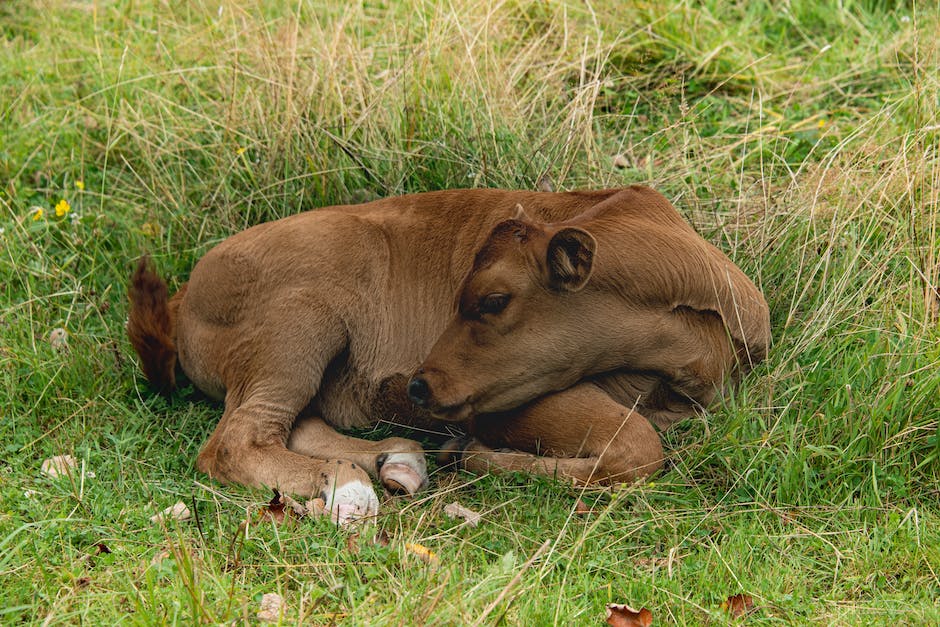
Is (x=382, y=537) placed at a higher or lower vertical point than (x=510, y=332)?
lower

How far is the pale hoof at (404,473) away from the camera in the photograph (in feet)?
15.6

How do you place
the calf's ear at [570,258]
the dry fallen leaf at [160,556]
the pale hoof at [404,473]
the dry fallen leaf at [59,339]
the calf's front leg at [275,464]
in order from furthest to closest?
the dry fallen leaf at [59,339] → the pale hoof at [404,473] → the calf's front leg at [275,464] → the calf's ear at [570,258] → the dry fallen leaf at [160,556]

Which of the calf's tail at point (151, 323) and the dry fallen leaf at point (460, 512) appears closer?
the dry fallen leaf at point (460, 512)

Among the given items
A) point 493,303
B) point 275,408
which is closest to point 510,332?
point 493,303

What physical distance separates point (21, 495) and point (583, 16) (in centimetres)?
507

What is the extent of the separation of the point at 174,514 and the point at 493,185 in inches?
107

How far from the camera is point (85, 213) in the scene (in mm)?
6750

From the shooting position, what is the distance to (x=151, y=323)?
208 inches

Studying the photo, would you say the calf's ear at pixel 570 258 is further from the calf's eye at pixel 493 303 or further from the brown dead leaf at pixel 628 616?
the brown dead leaf at pixel 628 616

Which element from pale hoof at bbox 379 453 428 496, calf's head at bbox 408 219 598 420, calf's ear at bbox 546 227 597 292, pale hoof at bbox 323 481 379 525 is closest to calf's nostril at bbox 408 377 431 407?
calf's head at bbox 408 219 598 420

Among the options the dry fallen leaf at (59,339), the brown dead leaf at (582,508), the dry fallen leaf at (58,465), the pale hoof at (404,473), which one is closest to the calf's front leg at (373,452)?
the pale hoof at (404,473)

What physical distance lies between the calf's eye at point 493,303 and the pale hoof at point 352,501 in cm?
92

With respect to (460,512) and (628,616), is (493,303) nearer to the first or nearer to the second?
(460,512)

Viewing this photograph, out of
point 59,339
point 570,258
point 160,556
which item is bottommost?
point 160,556
